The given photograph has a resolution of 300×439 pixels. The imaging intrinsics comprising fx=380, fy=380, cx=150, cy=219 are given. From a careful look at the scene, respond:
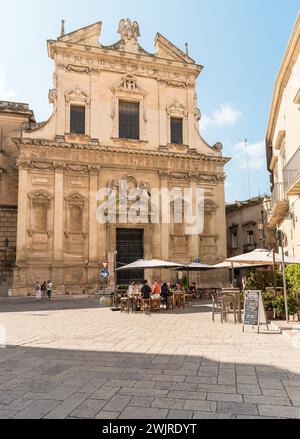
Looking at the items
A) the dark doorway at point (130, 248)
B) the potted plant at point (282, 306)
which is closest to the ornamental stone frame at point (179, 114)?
the dark doorway at point (130, 248)

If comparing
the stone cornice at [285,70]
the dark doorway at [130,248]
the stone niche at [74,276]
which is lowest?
the stone niche at [74,276]

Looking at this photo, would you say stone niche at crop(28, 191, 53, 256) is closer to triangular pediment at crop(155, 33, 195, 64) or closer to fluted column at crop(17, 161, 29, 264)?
fluted column at crop(17, 161, 29, 264)

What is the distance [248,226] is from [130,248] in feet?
42.6

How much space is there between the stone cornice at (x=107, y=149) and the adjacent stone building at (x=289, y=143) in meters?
7.43

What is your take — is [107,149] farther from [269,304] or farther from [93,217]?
[269,304]

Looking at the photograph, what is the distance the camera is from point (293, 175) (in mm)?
14711

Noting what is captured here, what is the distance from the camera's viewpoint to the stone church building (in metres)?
24.8

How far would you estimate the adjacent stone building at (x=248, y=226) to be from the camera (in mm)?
31516

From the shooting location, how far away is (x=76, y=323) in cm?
1166

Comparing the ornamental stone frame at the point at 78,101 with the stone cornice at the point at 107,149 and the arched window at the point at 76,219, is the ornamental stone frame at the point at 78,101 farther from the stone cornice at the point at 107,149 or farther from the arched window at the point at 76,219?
the arched window at the point at 76,219

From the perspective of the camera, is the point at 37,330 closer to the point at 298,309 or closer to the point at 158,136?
the point at 298,309

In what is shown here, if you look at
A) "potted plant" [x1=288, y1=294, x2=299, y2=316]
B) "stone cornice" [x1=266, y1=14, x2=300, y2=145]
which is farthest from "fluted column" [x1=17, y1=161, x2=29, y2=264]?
"potted plant" [x1=288, y1=294, x2=299, y2=316]

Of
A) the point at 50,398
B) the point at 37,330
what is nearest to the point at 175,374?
the point at 50,398

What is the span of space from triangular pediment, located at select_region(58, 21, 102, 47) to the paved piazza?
78.6 ft
